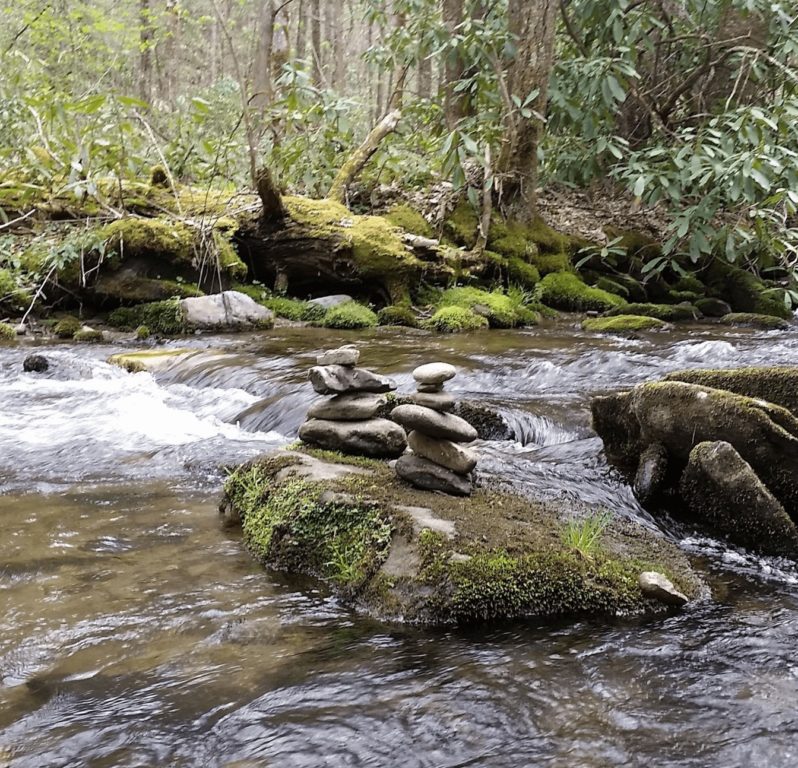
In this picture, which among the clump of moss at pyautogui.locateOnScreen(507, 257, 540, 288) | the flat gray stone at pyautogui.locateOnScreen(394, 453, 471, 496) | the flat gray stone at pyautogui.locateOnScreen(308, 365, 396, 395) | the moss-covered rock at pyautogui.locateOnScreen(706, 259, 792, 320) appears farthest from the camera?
the clump of moss at pyautogui.locateOnScreen(507, 257, 540, 288)

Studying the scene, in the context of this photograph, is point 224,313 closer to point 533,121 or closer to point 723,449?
Result: point 533,121

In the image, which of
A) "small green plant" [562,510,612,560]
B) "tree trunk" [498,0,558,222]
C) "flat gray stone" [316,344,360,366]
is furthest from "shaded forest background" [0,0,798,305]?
"small green plant" [562,510,612,560]

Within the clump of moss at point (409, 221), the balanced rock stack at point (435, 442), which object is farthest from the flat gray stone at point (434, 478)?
the clump of moss at point (409, 221)

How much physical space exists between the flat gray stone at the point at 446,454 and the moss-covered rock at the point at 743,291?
10.3 metres

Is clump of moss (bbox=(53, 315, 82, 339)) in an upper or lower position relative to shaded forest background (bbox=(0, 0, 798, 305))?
lower

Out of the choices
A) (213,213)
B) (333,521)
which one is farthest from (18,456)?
(213,213)

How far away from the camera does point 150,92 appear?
20.7m

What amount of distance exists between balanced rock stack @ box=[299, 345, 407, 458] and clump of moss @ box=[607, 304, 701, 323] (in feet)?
28.2

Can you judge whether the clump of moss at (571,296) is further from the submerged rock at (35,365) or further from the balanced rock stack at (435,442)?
the balanced rock stack at (435,442)

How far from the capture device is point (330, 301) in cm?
1202

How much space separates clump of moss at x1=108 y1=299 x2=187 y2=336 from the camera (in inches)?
428

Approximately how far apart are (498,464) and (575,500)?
66cm

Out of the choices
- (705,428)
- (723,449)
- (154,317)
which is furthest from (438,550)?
(154,317)

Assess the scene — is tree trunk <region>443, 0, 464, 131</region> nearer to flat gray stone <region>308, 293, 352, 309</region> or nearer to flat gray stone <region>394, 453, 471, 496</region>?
flat gray stone <region>308, 293, 352, 309</region>
